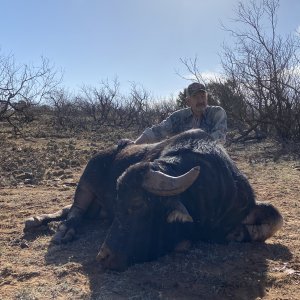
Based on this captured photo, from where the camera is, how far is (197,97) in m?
6.07

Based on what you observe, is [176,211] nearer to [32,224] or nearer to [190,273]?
[190,273]

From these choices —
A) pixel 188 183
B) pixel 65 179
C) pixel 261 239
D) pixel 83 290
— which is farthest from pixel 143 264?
pixel 65 179

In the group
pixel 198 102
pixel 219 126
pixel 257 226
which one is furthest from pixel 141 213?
pixel 198 102

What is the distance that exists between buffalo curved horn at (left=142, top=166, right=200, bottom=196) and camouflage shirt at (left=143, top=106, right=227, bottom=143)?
7.23 ft

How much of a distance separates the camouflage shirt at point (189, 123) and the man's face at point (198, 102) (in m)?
0.10

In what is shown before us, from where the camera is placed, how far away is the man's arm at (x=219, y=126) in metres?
5.77

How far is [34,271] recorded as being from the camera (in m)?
4.13

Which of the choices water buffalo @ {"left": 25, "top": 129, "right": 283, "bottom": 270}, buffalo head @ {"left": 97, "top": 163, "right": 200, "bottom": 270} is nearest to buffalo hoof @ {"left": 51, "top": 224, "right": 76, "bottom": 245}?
water buffalo @ {"left": 25, "top": 129, "right": 283, "bottom": 270}

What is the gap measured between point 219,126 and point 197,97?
508mm

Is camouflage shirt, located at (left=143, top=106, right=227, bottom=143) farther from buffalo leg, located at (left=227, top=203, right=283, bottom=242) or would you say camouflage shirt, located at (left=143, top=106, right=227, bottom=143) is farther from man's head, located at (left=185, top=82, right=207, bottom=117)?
buffalo leg, located at (left=227, top=203, right=283, bottom=242)

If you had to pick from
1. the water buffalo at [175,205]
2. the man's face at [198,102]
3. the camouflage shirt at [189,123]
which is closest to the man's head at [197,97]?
the man's face at [198,102]

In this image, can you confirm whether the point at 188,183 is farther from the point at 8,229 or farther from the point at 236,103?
the point at 236,103

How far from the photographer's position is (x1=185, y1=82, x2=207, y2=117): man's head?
6.03 metres

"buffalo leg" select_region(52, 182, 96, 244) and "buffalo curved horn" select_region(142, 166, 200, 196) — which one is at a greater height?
"buffalo curved horn" select_region(142, 166, 200, 196)
